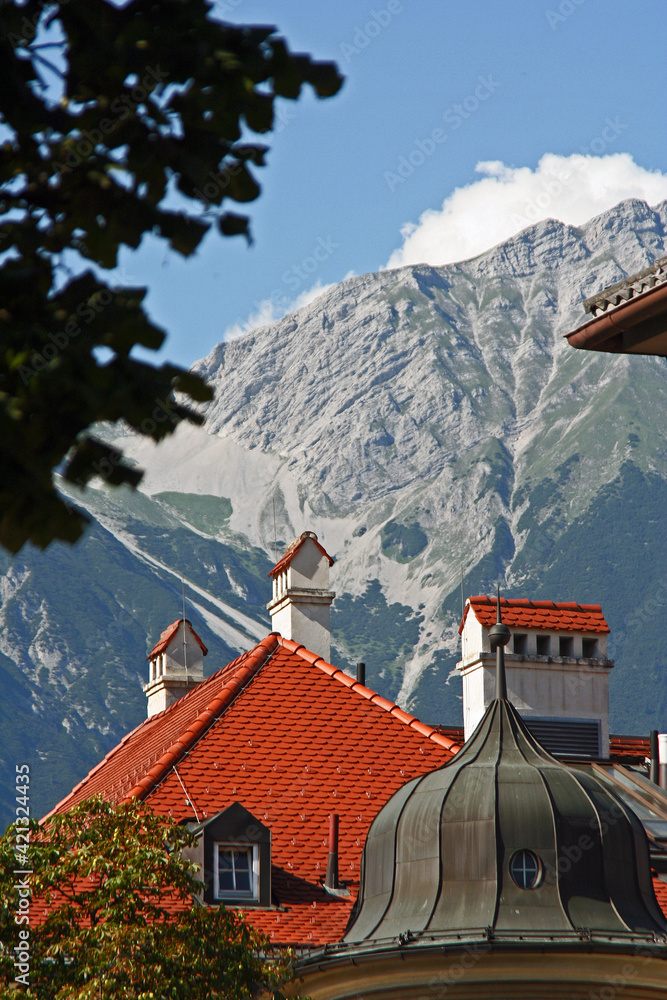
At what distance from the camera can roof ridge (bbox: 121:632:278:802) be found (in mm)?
23297

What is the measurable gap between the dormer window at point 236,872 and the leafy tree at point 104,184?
55.3ft

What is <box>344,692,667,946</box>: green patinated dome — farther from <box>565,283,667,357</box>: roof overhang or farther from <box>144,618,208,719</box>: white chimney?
<box>144,618,208,719</box>: white chimney

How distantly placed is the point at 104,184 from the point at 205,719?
1990 cm

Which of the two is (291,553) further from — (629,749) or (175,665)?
(629,749)

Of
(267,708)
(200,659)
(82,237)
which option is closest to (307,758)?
(267,708)

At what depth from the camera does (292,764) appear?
80.2 ft

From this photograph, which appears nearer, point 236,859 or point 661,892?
point 236,859

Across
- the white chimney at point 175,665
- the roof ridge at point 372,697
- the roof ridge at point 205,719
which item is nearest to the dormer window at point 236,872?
the roof ridge at point 205,719

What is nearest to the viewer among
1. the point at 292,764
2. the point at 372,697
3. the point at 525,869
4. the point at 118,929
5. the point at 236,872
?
the point at 118,929

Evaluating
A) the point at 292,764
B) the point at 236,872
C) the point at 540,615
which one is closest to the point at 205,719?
the point at 292,764

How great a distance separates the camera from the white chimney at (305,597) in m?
30.6

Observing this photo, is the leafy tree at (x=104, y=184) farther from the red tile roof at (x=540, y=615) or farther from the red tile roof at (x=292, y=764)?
the red tile roof at (x=540, y=615)

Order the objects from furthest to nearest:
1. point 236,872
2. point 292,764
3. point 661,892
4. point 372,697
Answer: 1. point 372,697
2. point 292,764
3. point 661,892
4. point 236,872

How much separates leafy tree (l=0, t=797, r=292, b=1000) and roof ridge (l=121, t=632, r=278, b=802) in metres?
5.97
